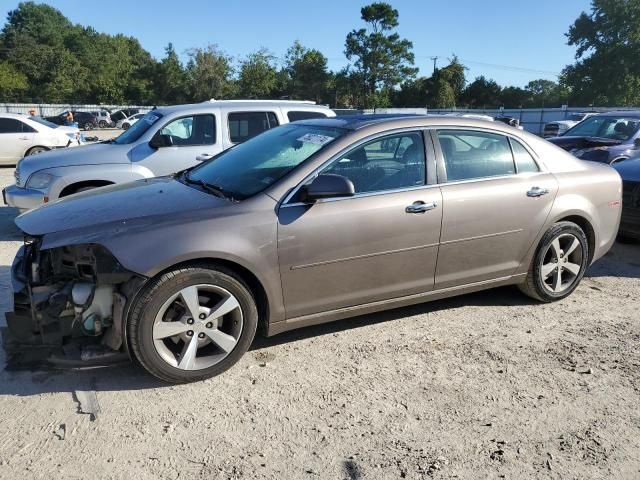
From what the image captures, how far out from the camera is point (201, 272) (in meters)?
3.30

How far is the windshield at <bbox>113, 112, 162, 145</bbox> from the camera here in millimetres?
7047

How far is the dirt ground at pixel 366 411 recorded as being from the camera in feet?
8.78

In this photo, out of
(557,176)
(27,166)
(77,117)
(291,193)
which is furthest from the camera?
(77,117)

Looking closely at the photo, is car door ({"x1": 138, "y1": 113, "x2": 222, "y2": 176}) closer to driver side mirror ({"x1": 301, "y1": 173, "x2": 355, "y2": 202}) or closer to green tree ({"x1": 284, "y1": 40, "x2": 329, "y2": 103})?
driver side mirror ({"x1": 301, "y1": 173, "x2": 355, "y2": 202})

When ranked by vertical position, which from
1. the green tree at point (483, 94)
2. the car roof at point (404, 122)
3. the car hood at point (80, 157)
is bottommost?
the green tree at point (483, 94)

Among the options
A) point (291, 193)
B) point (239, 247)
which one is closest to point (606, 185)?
point (291, 193)

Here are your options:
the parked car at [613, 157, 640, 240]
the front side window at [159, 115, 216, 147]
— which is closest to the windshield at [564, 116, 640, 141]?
the parked car at [613, 157, 640, 240]

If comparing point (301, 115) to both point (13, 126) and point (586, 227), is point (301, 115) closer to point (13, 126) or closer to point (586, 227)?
point (586, 227)

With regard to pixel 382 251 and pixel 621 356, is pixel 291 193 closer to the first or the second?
pixel 382 251

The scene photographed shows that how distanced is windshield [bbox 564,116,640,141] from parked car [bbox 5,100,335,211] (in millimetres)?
5837

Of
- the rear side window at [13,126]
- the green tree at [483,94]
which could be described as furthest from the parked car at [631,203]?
the green tree at [483,94]

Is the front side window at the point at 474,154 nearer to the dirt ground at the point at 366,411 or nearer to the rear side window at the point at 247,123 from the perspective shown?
the dirt ground at the point at 366,411

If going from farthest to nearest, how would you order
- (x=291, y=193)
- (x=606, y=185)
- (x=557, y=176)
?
(x=606, y=185), (x=557, y=176), (x=291, y=193)

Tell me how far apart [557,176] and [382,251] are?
1.89 m
